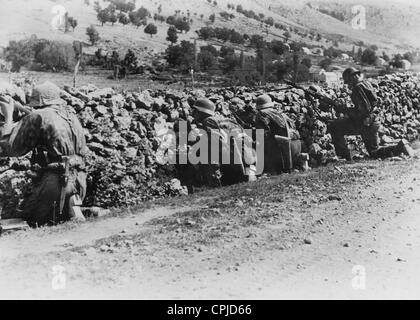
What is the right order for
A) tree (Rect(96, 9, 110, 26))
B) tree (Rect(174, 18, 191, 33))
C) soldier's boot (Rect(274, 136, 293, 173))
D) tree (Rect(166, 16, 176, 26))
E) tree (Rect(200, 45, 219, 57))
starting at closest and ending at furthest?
soldier's boot (Rect(274, 136, 293, 173)) < tree (Rect(200, 45, 219, 57)) < tree (Rect(96, 9, 110, 26)) < tree (Rect(174, 18, 191, 33)) < tree (Rect(166, 16, 176, 26))

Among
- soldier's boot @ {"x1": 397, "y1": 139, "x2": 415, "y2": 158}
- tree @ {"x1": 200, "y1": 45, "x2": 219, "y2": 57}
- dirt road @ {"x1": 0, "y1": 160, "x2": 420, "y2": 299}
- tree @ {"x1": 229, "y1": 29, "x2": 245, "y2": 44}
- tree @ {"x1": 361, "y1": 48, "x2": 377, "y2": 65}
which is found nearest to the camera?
dirt road @ {"x1": 0, "y1": 160, "x2": 420, "y2": 299}

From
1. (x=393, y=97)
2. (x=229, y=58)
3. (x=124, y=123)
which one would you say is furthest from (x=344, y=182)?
(x=229, y=58)

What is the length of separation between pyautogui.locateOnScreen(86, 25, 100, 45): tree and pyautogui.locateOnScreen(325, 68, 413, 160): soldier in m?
9.84

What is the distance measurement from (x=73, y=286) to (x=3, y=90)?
4216 mm

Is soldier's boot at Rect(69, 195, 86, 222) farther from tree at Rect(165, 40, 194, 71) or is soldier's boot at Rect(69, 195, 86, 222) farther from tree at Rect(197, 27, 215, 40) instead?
tree at Rect(197, 27, 215, 40)

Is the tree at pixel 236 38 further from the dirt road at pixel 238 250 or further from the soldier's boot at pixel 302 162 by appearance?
the dirt road at pixel 238 250

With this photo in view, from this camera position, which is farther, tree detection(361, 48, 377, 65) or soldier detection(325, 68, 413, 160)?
tree detection(361, 48, 377, 65)

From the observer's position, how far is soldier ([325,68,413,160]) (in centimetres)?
1234

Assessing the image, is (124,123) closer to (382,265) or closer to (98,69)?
(382,265)

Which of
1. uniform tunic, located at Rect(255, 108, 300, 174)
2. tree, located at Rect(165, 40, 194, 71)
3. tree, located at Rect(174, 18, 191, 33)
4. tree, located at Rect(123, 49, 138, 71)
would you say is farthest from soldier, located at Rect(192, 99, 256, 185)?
tree, located at Rect(174, 18, 191, 33)

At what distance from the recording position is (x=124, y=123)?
9.34 metres

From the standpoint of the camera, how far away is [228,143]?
9.65 meters

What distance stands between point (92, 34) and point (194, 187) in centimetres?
1073

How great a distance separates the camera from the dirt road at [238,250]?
5.02m
